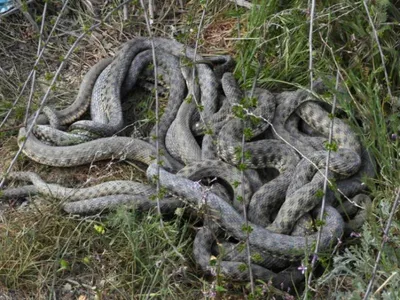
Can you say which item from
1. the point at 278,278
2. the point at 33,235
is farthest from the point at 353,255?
the point at 33,235

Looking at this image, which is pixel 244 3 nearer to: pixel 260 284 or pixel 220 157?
pixel 220 157

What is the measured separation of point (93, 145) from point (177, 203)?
1.16 m

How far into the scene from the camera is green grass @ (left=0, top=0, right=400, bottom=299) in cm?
630

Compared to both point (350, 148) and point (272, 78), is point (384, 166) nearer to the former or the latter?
point (350, 148)

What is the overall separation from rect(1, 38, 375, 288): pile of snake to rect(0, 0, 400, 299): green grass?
0.19 meters

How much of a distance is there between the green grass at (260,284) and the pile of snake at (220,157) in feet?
0.61

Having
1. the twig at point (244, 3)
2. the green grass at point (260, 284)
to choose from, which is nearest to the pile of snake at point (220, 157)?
the green grass at point (260, 284)

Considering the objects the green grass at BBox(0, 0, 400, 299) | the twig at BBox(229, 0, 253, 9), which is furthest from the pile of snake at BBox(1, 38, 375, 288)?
the twig at BBox(229, 0, 253, 9)

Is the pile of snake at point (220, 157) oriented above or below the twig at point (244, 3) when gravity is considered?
below

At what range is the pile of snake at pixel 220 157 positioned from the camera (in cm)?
661

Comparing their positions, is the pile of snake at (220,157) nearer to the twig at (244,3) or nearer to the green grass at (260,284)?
the green grass at (260,284)

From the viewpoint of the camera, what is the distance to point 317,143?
7578 mm

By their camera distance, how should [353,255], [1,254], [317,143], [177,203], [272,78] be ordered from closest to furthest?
1. [353,255]
2. [1,254]
3. [177,203]
4. [317,143]
5. [272,78]

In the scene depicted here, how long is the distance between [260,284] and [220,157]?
1452 mm
